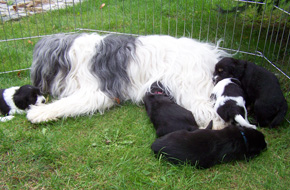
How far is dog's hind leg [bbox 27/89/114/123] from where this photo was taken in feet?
10.0

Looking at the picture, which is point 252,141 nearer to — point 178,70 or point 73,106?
point 178,70

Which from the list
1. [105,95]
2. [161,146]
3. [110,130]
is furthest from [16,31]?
[161,146]

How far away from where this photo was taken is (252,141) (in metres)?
2.44

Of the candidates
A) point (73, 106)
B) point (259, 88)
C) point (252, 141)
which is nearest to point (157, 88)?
point (73, 106)

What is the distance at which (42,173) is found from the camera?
2.40 meters

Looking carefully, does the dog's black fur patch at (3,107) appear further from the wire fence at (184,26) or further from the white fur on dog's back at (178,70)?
the white fur on dog's back at (178,70)

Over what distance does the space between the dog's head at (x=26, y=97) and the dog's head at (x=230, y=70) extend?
199cm

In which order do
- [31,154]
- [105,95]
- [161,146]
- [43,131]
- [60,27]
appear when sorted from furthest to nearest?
[60,27], [105,95], [43,131], [31,154], [161,146]

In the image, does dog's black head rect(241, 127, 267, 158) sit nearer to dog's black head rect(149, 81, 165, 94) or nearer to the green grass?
the green grass

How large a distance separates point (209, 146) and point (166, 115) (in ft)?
1.86

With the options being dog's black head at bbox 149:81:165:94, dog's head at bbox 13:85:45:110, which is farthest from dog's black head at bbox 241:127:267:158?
dog's head at bbox 13:85:45:110

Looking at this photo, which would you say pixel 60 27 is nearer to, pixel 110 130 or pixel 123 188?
pixel 110 130

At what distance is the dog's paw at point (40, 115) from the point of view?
3.02 m

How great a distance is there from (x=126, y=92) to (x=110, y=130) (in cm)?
59
